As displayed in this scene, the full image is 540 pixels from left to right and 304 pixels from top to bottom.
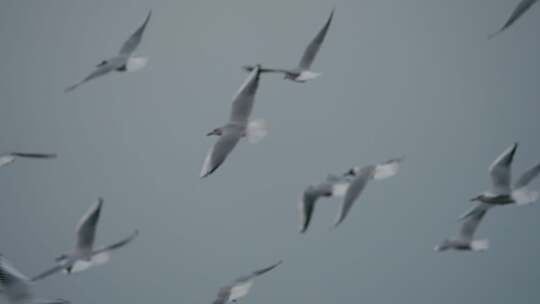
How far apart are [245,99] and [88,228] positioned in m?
0.96

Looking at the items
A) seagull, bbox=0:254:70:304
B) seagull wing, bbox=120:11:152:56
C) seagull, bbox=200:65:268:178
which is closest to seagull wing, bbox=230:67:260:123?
seagull, bbox=200:65:268:178

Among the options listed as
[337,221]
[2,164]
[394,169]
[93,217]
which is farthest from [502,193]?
[2,164]

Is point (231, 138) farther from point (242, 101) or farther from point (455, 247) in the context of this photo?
point (455, 247)

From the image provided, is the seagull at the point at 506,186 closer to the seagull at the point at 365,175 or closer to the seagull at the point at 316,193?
the seagull at the point at 365,175

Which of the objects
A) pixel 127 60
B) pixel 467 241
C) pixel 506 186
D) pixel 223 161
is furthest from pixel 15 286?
pixel 467 241

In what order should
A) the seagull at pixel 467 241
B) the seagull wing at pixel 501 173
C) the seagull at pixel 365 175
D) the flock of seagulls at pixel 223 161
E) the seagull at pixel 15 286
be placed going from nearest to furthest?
1. the seagull at pixel 15 286
2. the seagull at pixel 365 175
3. the flock of seagulls at pixel 223 161
4. the seagull wing at pixel 501 173
5. the seagull at pixel 467 241

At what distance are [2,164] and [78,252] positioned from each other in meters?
0.70

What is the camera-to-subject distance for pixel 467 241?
4.34 metres

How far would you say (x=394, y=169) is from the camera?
3271 mm

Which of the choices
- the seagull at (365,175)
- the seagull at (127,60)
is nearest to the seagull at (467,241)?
the seagull at (365,175)

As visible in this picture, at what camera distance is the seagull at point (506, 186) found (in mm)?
3611

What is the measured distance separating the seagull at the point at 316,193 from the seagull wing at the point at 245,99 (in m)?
0.45

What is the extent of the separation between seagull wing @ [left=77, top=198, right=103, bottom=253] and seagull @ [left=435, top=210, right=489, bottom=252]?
183 centimetres

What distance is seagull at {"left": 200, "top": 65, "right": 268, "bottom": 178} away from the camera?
3.47 m
